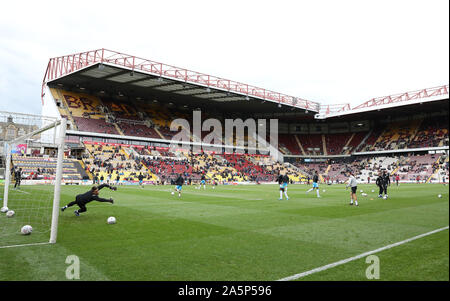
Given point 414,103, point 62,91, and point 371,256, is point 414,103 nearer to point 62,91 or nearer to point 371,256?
point 371,256

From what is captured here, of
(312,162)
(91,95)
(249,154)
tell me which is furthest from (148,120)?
(312,162)

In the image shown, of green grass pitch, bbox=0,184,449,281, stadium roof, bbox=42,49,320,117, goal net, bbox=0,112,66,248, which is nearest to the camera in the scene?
green grass pitch, bbox=0,184,449,281

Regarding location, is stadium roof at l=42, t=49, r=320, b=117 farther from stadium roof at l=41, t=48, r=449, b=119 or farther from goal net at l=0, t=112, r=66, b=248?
goal net at l=0, t=112, r=66, b=248

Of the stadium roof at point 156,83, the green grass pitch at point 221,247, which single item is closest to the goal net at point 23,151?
the green grass pitch at point 221,247

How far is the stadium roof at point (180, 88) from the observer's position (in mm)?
43500

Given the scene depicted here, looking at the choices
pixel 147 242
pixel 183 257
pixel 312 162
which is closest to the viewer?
pixel 183 257

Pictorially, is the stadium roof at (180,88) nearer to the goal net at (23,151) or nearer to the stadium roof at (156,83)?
the stadium roof at (156,83)

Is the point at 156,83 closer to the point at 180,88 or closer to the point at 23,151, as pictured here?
the point at 180,88

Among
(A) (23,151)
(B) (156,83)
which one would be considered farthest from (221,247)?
(B) (156,83)

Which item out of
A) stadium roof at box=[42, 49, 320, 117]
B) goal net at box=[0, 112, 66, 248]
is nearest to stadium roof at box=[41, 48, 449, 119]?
stadium roof at box=[42, 49, 320, 117]

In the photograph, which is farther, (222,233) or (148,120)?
(148,120)

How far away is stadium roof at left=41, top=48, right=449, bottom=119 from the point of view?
143 feet

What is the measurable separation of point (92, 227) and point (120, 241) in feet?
7.49

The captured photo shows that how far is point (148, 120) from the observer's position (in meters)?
60.3
